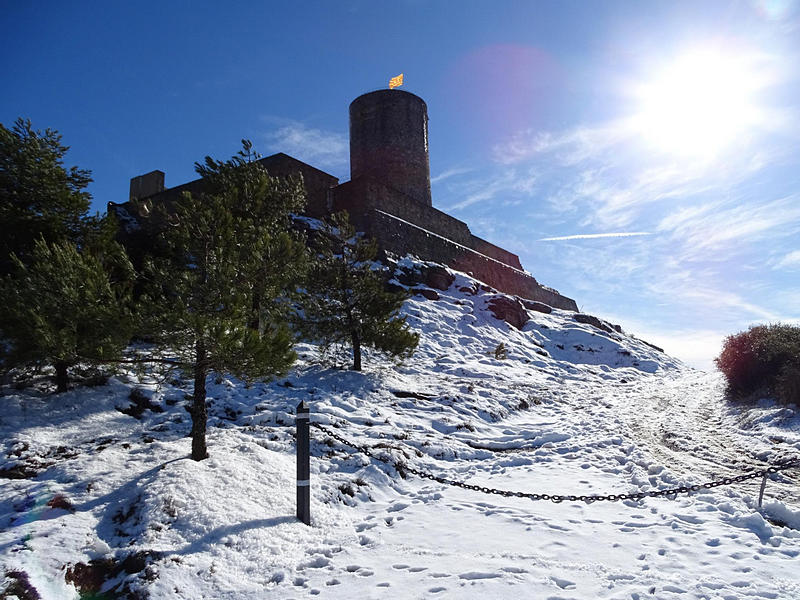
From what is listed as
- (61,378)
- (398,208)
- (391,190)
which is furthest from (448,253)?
(61,378)

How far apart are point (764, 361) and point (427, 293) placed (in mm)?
12590

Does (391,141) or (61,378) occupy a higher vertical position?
(391,141)

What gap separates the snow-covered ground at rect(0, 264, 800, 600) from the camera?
3.84 meters

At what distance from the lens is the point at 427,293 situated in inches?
834

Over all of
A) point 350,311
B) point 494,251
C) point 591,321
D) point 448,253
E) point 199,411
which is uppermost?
point 494,251

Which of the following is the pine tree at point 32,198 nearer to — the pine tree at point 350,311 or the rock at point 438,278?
the pine tree at point 350,311

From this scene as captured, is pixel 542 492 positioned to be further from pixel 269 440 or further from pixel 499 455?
pixel 269 440

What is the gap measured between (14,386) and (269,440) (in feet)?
14.1

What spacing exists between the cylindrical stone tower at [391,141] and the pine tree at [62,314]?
70.6 feet

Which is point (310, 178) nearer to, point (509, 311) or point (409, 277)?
point (409, 277)

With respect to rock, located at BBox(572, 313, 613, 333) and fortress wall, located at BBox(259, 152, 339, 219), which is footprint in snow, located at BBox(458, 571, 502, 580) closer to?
fortress wall, located at BBox(259, 152, 339, 219)

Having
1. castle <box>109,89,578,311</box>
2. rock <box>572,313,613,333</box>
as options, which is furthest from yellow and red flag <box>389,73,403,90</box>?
rock <box>572,313,613,333</box>

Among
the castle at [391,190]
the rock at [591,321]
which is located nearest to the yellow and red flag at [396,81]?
the castle at [391,190]

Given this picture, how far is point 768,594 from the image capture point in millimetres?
3432
